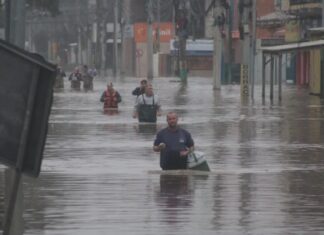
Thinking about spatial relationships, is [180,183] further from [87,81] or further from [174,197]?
[87,81]

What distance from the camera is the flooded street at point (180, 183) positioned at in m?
14.1

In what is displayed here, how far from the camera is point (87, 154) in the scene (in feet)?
82.1

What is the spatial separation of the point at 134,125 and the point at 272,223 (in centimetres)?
2122

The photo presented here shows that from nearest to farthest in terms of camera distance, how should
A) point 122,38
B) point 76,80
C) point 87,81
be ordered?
point 87,81
point 76,80
point 122,38

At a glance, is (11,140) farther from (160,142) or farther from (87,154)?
(87,154)

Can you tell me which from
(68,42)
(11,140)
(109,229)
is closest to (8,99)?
(11,140)

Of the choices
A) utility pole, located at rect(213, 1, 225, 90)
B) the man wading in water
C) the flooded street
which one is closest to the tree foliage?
utility pole, located at rect(213, 1, 225, 90)

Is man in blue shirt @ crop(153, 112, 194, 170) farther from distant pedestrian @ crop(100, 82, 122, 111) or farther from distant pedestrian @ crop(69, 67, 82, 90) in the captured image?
distant pedestrian @ crop(69, 67, 82, 90)

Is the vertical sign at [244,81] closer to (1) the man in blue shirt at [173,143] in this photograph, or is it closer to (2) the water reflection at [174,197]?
(1) the man in blue shirt at [173,143]

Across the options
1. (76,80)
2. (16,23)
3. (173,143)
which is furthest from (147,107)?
(76,80)

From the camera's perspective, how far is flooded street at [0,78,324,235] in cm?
1410

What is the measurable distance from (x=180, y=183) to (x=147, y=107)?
16460mm

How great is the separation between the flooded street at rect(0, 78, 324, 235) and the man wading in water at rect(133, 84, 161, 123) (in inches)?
14.4

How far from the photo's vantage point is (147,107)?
3519cm
